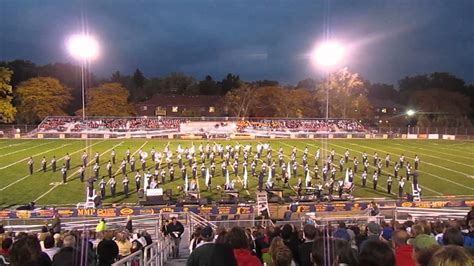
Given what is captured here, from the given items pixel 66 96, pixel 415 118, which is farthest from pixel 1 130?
pixel 415 118

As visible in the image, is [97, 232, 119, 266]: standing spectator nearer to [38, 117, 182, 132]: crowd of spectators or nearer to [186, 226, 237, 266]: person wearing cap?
[186, 226, 237, 266]: person wearing cap

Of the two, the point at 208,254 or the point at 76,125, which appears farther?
the point at 76,125

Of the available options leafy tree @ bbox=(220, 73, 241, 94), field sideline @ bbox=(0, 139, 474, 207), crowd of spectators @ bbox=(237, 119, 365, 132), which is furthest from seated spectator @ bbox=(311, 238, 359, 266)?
leafy tree @ bbox=(220, 73, 241, 94)

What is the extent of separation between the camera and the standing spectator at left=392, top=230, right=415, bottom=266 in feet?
12.8

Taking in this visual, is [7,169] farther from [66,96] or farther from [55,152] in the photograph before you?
[66,96]

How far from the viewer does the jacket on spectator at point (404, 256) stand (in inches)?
153

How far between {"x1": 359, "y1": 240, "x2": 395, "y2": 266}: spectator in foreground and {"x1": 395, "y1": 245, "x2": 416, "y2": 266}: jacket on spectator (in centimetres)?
107

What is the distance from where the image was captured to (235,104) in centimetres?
7075

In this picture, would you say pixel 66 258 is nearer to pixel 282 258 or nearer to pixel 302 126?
pixel 282 258

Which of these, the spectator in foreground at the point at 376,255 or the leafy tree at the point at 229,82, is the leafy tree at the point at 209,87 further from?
the spectator in foreground at the point at 376,255

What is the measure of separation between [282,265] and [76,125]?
50.2 meters

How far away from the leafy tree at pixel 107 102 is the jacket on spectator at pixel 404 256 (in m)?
59.0

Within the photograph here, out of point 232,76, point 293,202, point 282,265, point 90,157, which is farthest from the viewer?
point 232,76

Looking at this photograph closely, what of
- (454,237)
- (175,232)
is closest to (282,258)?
(454,237)
